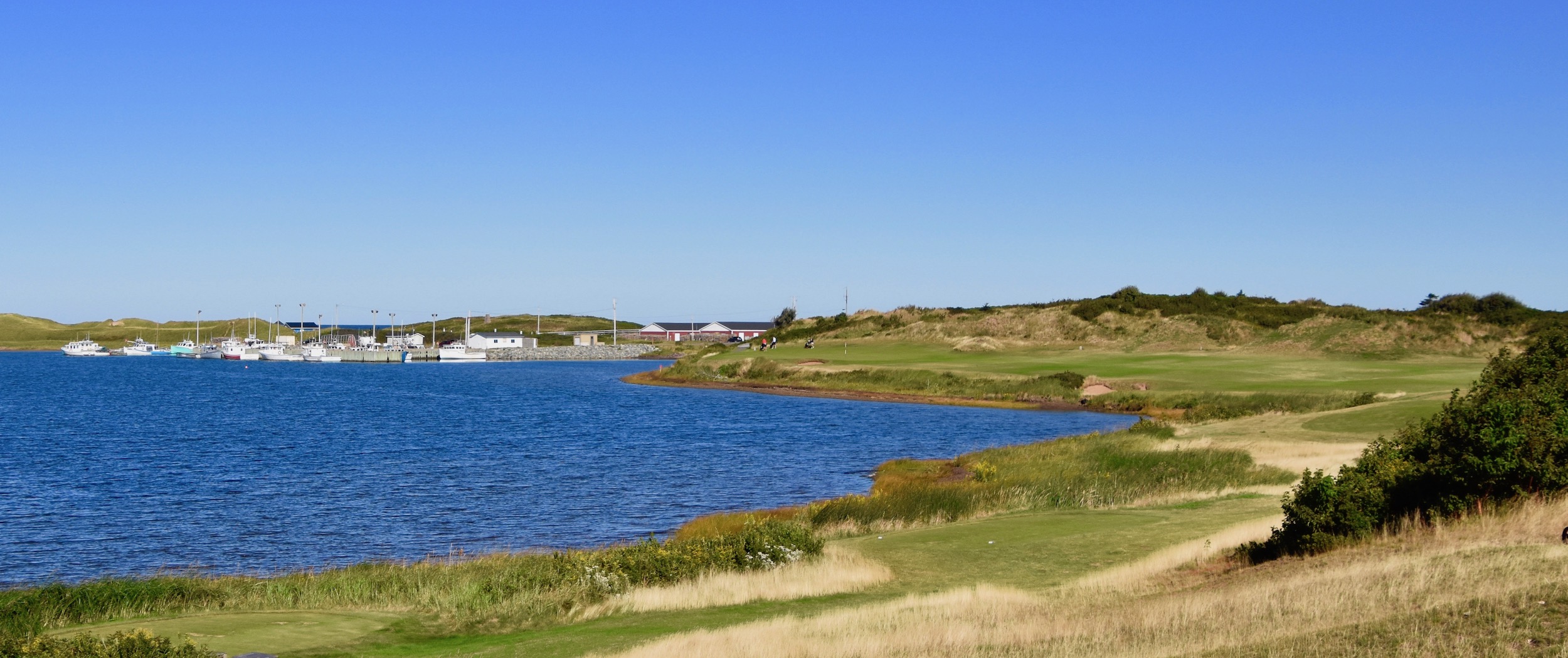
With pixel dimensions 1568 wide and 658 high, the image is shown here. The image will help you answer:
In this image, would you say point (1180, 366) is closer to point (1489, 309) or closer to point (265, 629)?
point (1489, 309)

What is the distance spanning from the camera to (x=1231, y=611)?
15477 millimetres

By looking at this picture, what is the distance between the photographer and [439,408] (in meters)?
96.2

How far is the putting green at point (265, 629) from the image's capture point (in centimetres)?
1608

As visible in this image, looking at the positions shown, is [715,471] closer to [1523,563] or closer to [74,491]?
[74,491]

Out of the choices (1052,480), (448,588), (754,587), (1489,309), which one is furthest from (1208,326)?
(448,588)

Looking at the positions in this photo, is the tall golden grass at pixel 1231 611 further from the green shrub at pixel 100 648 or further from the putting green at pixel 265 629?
the green shrub at pixel 100 648

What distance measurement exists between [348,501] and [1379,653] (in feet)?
124

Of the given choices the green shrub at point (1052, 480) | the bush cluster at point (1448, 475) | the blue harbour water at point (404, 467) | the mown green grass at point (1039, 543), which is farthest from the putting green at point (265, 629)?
the bush cluster at point (1448, 475)

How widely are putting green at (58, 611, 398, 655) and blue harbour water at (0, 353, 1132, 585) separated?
11.8 m

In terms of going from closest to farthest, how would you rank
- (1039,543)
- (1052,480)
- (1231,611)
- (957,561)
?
(1231,611) < (957,561) < (1039,543) < (1052,480)

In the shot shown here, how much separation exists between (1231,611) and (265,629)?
13978 mm

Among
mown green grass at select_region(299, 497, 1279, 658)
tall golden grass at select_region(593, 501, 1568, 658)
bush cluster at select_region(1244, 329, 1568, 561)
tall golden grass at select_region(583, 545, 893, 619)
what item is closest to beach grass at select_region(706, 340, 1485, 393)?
mown green grass at select_region(299, 497, 1279, 658)

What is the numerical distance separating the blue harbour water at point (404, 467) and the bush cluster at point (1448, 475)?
65.0 ft

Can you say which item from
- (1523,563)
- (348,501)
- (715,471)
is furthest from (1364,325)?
(1523,563)
